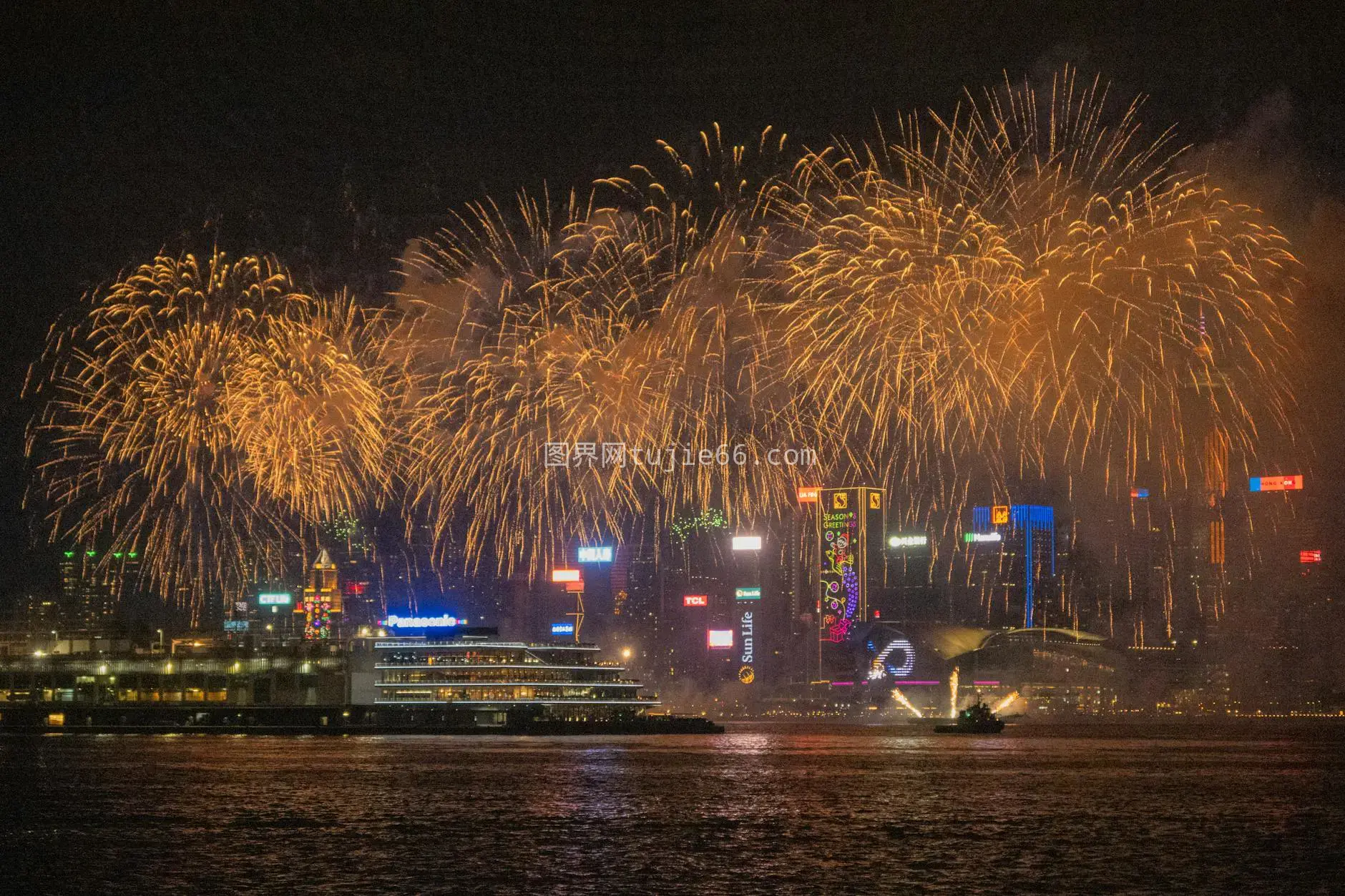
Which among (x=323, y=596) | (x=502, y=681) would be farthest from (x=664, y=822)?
(x=323, y=596)

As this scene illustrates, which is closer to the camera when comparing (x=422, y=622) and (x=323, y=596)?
(x=422, y=622)

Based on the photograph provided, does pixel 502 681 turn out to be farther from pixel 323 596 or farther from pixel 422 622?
pixel 323 596

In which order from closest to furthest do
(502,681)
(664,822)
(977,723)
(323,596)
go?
1. (664,822)
2. (502,681)
3. (977,723)
4. (323,596)

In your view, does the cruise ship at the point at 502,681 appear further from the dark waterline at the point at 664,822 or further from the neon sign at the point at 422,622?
the dark waterline at the point at 664,822

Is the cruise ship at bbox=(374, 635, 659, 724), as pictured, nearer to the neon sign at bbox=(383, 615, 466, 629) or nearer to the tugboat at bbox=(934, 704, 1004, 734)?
the neon sign at bbox=(383, 615, 466, 629)

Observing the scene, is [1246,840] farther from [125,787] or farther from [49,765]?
[49,765]

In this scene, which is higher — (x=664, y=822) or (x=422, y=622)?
(x=422, y=622)
